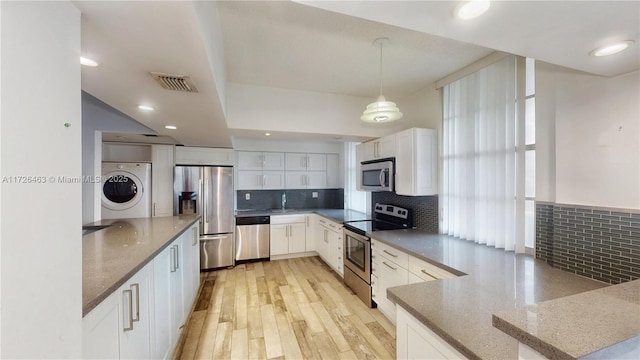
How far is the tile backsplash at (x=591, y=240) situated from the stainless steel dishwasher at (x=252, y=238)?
3658mm

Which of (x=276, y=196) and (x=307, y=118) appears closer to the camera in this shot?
(x=307, y=118)

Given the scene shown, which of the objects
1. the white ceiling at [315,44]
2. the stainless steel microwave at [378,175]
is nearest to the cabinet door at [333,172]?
the stainless steel microwave at [378,175]

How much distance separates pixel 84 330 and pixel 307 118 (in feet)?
8.50

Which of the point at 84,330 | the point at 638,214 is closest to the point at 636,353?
the point at 638,214

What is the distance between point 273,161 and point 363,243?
8.79 ft

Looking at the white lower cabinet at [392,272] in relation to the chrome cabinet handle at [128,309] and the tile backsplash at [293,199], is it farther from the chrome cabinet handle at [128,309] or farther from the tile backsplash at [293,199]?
the tile backsplash at [293,199]

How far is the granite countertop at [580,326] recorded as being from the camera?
2.06 feet

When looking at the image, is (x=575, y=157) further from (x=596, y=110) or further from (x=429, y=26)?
(x=429, y=26)

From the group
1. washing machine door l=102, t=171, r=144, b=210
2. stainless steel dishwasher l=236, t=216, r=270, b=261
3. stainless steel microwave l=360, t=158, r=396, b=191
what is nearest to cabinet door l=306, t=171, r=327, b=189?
stainless steel dishwasher l=236, t=216, r=270, b=261

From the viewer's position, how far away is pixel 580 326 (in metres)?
0.70

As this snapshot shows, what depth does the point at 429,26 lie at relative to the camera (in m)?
1.03

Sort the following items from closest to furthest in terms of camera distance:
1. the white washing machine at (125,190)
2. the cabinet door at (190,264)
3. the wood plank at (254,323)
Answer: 1. the wood plank at (254,323)
2. the cabinet door at (190,264)
3. the white washing machine at (125,190)

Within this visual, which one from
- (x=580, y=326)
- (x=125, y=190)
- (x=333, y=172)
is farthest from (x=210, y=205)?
(x=580, y=326)

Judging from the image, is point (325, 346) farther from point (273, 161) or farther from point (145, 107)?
point (273, 161)
